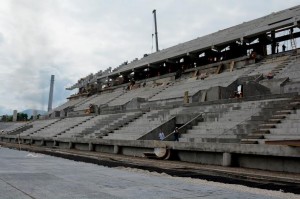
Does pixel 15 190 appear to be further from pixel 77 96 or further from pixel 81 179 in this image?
pixel 77 96

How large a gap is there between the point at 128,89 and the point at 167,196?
1596 inches

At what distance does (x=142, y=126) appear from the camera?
23094 millimetres

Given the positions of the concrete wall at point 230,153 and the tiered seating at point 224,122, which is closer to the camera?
the concrete wall at point 230,153

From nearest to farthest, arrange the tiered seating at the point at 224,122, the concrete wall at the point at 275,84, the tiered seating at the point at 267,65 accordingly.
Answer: the tiered seating at the point at 224,122
the concrete wall at the point at 275,84
the tiered seating at the point at 267,65

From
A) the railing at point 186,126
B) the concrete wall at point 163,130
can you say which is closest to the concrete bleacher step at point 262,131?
the railing at point 186,126

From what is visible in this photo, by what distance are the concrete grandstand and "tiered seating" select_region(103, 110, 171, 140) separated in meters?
0.08

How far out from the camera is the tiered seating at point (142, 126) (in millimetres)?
21797

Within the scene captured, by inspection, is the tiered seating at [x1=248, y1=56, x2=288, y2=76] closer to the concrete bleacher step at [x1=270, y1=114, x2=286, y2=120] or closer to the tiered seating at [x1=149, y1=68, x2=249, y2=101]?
the tiered seating at [x1=149, y1=68, x2=249, y2=101]

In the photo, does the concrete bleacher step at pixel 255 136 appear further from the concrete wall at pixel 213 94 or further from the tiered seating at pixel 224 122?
the concrete wall at pixel 213 94

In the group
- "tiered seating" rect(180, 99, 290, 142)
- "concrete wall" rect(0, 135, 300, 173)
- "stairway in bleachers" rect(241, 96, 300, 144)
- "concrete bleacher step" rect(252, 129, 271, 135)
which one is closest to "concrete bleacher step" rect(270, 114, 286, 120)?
"stairway in bleachers" rect(241, 96, 300, 144)

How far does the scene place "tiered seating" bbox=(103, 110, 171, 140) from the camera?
21797mm

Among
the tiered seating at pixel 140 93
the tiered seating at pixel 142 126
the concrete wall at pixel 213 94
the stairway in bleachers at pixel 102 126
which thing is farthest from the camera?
the tiered seating at pixel 140 93

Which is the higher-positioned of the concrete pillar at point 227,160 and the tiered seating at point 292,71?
the tiered seating at point 292,71

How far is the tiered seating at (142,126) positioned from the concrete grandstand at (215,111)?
0.26ft
